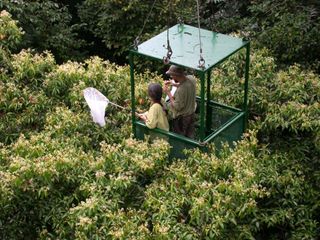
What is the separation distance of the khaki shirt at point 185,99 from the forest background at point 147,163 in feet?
1.89

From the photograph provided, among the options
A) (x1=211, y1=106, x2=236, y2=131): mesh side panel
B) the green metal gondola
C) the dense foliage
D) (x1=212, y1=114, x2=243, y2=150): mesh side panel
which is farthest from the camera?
the dense foliage

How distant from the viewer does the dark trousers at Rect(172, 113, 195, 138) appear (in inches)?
291

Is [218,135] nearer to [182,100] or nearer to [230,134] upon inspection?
[230,134]

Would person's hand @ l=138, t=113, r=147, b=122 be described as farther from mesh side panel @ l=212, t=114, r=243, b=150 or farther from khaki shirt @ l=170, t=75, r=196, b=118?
mesh side panel @ l=212, t=114, r=243, b=150

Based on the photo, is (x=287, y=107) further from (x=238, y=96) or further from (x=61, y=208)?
(x=61, y=208)

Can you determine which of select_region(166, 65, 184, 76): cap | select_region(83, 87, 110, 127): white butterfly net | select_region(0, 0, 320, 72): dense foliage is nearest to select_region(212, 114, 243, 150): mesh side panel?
select_region(166, 65, 184, 76): cap

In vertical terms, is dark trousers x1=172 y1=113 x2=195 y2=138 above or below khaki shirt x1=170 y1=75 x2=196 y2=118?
below

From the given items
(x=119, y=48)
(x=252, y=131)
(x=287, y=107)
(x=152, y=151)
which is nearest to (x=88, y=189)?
(x=152, y=151)

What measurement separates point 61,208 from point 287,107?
2800mm

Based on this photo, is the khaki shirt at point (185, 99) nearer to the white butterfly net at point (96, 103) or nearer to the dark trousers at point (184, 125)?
the dark trousers at point (184, 125)

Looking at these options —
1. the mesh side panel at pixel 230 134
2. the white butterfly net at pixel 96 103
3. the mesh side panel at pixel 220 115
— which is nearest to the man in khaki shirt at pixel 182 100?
the mesh side panel at pixel 230 134

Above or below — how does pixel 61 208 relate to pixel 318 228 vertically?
above

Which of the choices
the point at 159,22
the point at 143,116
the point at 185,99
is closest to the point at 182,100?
the point at 185,99

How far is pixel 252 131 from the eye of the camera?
285 inches
